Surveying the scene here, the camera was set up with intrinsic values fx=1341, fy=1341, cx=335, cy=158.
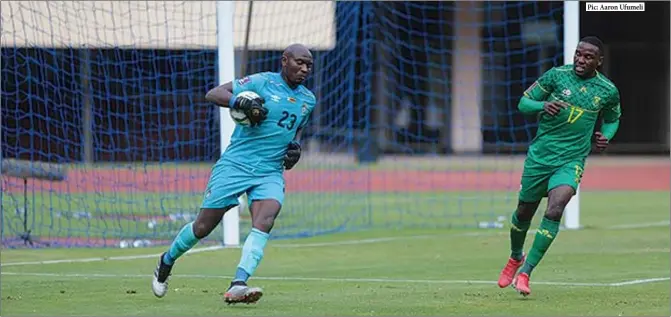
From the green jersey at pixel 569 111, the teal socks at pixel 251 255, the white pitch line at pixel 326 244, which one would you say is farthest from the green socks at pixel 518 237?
the white pitch line at pixel 326 244

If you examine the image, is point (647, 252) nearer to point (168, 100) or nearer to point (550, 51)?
point (168, 100)

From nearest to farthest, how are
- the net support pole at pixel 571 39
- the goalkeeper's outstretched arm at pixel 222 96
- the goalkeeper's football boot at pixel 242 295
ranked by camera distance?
the goalkeeper's football boot at pixel 242 295
the goalkeeper's outstretched arm at pixel 222 96
the net support pole at pixel 571 39

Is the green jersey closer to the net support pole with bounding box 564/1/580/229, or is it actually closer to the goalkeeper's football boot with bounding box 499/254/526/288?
the goalkeeper's football boot with bounding box 499/254/526/288

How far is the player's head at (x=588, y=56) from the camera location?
1028cm

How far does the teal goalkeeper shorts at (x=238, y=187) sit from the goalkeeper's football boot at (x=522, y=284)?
6.34ft

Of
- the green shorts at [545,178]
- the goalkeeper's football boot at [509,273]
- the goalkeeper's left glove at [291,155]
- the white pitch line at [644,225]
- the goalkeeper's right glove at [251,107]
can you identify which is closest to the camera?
the goalkeeper's right glove at [251,107]

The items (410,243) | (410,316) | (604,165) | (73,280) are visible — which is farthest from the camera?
(604,165)

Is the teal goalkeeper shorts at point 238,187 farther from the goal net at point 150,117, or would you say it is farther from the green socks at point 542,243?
the goal net at point 150,117

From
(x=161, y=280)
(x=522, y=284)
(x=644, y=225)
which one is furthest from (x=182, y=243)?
(x=644, y=225)

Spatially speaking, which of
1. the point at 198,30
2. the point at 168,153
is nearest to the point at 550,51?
the point at 168,153

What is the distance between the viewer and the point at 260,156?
32.1 ft

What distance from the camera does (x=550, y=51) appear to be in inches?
1362

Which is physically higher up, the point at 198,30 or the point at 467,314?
the point at 198,30

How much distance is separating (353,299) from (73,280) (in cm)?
300
